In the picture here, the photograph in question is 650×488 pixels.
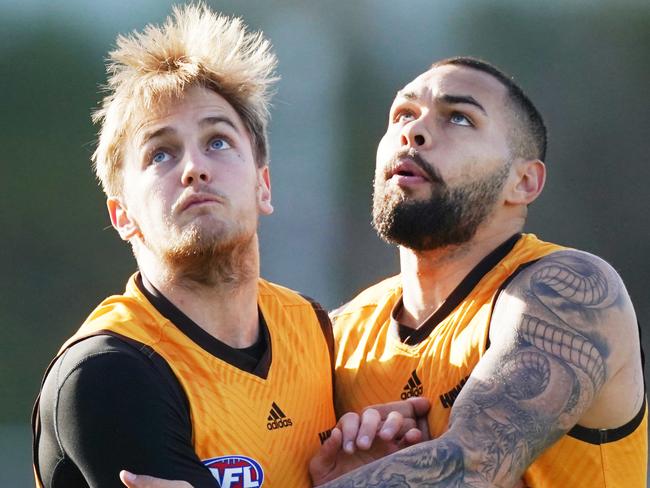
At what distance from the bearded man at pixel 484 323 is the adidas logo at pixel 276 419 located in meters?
0.19

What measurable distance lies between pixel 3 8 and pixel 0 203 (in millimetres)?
2055

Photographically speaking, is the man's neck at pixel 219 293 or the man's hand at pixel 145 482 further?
the man's neck at pixel 219 293

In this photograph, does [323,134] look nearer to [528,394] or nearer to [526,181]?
[526,181]

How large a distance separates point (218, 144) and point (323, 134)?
6.63 m

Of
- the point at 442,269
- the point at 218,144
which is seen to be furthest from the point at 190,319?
the point at 442,269

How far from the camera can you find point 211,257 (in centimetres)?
371

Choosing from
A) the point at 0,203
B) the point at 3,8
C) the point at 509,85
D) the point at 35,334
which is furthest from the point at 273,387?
the point at 3,8

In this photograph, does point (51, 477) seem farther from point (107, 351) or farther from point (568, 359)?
point (568, 359)

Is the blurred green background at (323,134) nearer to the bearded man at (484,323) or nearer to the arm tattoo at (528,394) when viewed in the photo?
the bearded man at (484,323)

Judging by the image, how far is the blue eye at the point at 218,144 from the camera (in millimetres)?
3896

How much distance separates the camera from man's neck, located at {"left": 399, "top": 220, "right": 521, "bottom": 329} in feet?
13.4

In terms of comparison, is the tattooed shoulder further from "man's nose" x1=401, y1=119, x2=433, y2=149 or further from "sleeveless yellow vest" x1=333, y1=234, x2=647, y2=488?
"man's nose" x1=401, y1=119, x2=433, y2=149

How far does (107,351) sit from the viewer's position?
3.29 meters

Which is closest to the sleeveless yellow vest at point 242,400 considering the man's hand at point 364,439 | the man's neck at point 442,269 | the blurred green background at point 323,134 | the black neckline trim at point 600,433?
the man's hand at point 364,439
